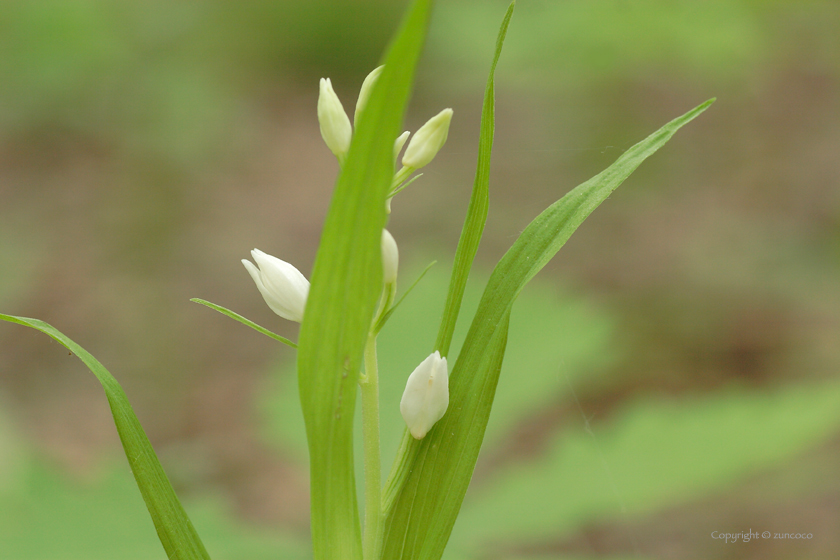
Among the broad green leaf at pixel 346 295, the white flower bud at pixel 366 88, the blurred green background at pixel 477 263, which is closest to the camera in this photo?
the broad green leaf at pixel 346 295

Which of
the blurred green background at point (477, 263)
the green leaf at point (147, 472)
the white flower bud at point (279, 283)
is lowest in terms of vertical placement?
the green leaf at point (147, 472)

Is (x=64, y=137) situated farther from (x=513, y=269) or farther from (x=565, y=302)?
(x=513, y=269)

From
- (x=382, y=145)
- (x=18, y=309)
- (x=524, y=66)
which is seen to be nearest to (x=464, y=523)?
(x=382, y=145)

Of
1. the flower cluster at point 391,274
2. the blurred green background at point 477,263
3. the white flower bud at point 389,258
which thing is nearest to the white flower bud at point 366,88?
the flower cluster at point 391,274

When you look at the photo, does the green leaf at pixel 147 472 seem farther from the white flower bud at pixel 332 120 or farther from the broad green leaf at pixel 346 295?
the white flower bud at pixel 332 120

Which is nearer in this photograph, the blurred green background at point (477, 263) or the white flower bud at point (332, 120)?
the white flower bud at point (332, 120)

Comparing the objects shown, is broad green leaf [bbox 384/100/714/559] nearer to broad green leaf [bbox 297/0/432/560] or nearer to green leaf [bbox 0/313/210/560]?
broad green leaf [bbox 297/0/432/560]

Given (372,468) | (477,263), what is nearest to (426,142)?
(372,468)
